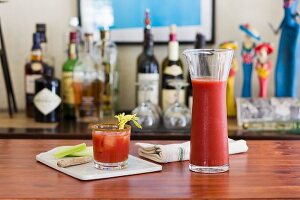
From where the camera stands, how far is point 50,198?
3.46ft

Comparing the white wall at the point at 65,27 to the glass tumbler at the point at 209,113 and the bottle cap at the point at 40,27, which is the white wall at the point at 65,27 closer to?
the bottle cap at the point at 40,27

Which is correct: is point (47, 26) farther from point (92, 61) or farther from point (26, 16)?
point (92, 61)

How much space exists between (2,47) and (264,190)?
1.74m

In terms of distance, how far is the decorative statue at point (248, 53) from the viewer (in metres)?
2.54

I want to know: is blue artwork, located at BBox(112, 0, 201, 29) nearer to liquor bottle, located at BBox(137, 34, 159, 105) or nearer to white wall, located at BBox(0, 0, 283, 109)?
white wall, located at BBox(0, 0, 283, 109)

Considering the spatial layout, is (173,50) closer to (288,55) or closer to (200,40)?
(200,40)

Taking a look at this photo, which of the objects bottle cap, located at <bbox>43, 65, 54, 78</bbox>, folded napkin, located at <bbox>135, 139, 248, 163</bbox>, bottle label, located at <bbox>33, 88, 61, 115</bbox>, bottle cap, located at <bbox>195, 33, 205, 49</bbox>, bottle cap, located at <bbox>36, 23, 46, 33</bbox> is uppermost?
bottle cap, located at <bbox>36, 23, 46, 33</bbox>

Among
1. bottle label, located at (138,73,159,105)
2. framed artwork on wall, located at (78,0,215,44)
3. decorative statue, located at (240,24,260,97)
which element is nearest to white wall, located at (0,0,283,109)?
framed artwork on wall, located at (78,0,215,44)

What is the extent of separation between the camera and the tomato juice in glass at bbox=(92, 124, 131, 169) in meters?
1.25

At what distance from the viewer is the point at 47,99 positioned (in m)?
2.43

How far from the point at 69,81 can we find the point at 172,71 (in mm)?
452

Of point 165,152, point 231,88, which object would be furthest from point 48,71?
point 165,152

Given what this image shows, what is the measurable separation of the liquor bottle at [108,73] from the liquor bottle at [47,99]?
0.21 m

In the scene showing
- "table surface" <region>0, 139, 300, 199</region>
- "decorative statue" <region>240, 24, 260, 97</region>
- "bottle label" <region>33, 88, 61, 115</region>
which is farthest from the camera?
"decorative statue" <region>240, 24, 260, 97</region>
